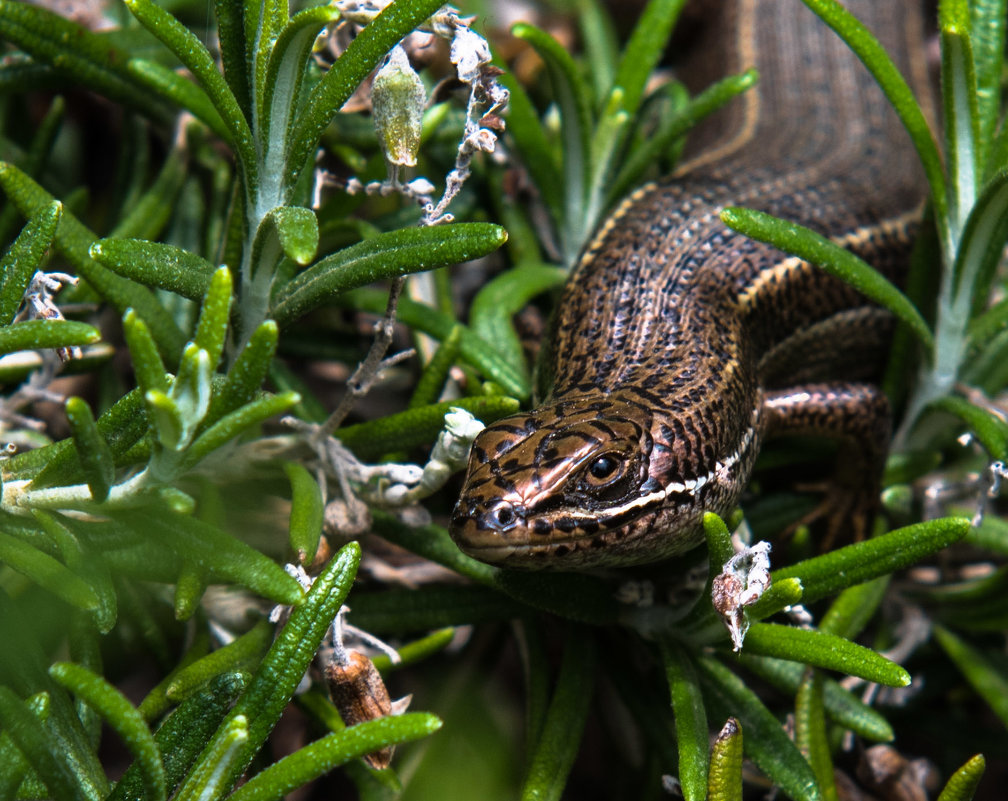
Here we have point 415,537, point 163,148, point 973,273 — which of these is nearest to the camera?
point 415,537

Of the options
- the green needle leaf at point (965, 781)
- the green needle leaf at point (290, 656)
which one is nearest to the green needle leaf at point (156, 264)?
the green needle leaf at point (290, 656)

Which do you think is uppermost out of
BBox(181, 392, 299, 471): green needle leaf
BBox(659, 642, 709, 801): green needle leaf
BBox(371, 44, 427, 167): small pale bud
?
BBox(371, 44, 427, 167): small pale bud

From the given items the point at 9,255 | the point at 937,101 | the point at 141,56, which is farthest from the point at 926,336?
the point at 937,101

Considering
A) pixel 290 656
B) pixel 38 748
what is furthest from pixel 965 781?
pixel 38 748

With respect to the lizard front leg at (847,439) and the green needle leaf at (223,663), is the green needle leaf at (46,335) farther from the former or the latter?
the lizard front leg at (847,439)

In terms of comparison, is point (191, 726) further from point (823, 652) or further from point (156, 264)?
point (823, 652)

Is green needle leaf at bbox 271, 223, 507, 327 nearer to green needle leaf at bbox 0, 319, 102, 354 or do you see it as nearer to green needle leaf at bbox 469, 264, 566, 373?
green needle leaf at bbox 0, 319, 102, 354

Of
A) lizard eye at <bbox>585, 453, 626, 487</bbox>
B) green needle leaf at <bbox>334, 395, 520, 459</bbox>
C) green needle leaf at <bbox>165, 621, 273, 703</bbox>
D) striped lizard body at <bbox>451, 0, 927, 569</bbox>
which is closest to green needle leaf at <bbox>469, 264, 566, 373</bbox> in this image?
striped lizard body at <bbox>451, 0, 927, 569</bbox>

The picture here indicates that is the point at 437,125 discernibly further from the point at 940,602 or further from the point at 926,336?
the point at 940,602
